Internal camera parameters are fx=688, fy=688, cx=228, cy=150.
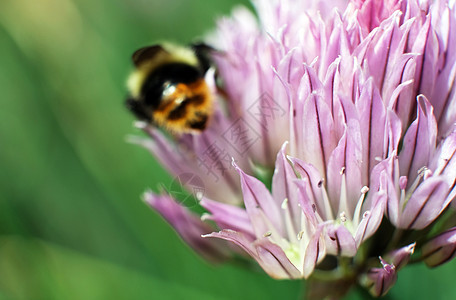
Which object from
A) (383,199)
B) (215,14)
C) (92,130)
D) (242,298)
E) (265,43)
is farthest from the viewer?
(215,14)

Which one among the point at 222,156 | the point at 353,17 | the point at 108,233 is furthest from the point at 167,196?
the point at 108,233

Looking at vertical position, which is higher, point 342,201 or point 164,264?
point 342,201

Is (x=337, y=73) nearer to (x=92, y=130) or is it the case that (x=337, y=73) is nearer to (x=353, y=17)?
(x=353, y=17)

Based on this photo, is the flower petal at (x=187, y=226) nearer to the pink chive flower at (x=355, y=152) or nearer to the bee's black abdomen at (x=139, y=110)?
the pink chive flower at (x=355, y=152)

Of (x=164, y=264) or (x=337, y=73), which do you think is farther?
(x=164, y=264)

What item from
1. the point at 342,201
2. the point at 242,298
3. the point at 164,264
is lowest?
the point at 242,298

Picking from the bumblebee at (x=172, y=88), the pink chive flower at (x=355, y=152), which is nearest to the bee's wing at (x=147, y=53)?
the bumblebee at (x=172, y=88)

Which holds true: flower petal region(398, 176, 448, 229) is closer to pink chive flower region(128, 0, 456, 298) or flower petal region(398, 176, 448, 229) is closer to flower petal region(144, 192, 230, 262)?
pink chive flower region(128, 0, 456, 298)
